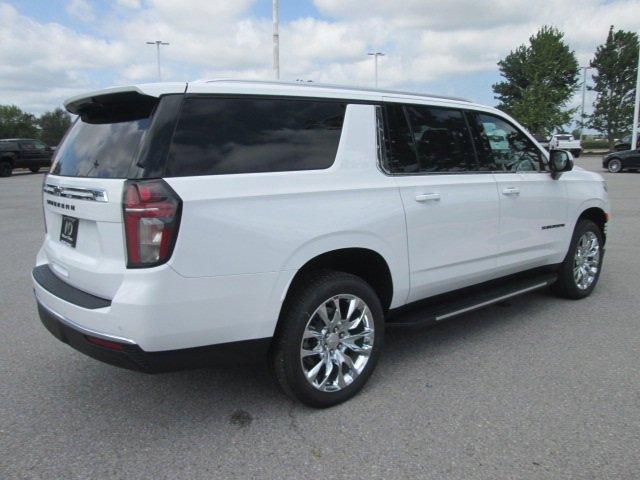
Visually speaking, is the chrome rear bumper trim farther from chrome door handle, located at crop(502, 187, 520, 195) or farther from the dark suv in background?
the dark suv in background

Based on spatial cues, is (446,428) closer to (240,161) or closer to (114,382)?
(240,161)

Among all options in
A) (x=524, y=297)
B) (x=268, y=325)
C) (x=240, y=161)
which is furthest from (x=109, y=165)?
(x=524, y=297)

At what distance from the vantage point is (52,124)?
61.3 meters

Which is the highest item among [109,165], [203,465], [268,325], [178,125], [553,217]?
[178,125]

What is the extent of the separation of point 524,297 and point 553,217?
1063 millimetres

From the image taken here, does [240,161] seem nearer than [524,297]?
Yes

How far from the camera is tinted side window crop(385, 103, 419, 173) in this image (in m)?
3.54

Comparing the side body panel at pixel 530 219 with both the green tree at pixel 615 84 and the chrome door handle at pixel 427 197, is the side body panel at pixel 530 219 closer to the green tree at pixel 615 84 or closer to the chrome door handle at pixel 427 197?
the chrome door handle at pixel 427 197

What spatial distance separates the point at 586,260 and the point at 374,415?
3.30 m

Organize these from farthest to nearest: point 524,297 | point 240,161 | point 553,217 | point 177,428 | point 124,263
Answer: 1. point 524,297
2. point 553,217
3. point 177,428
4. point 240,161
5. point 124,263

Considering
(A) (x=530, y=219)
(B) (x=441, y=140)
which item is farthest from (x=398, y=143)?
(A) (x=530, y=219)

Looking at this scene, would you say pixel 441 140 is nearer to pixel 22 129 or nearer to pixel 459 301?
pixel 459 301

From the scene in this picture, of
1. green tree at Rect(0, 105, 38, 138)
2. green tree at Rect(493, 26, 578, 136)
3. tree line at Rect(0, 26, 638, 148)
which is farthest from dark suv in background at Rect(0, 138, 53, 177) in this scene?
green tree at Rect(493, 26, 578, 136)

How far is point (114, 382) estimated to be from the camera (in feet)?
11.9
